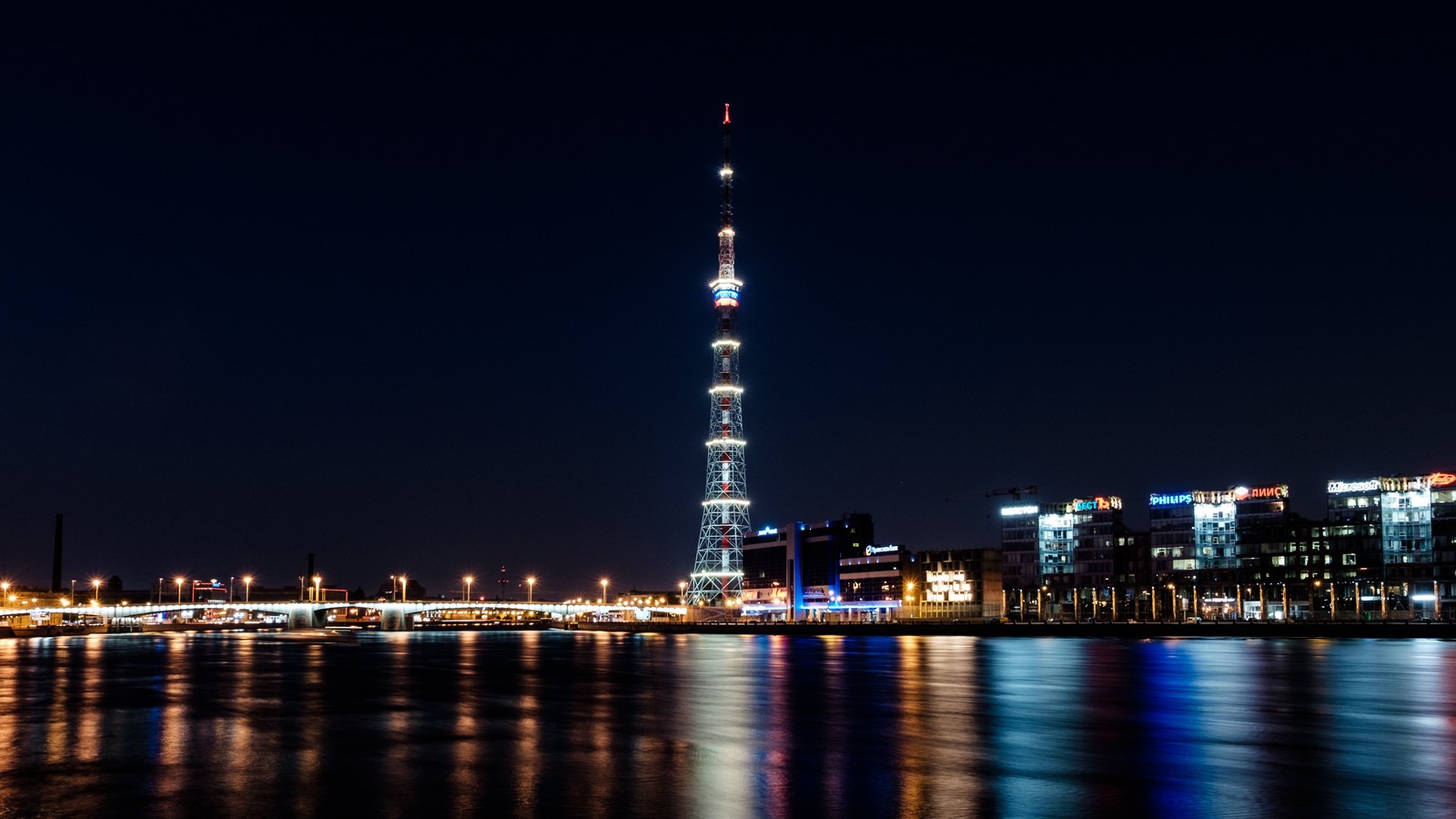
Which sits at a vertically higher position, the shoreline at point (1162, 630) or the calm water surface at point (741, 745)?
the calm water surface at point (741, 745)

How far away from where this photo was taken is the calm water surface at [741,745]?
22.3 meters

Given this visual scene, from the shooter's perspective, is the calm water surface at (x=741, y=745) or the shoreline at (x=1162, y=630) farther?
the shoreline at (x=1162, y=630)

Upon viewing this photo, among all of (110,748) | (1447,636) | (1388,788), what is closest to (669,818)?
(1388,788)

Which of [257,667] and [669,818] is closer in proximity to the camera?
[669,818]

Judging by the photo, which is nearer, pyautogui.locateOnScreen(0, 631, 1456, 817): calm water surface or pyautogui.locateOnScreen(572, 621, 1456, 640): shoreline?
pyautogui.locateOnScreen(0, 631, 1456, 817): calm water surface

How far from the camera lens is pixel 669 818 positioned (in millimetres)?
20297

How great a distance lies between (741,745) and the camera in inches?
1222

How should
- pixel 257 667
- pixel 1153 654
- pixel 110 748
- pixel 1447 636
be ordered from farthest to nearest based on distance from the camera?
pixel 1447 636
pixel 1153 654
pixel 257 667
pixel 110 748

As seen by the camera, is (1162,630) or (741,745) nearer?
(741,745)

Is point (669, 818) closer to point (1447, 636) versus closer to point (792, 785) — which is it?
point (792, 785)

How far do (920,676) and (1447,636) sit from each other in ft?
325

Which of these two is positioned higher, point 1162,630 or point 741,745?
point 741,745

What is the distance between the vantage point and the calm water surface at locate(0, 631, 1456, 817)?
878 inches

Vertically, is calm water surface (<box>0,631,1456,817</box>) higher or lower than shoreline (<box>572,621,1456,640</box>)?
higher
